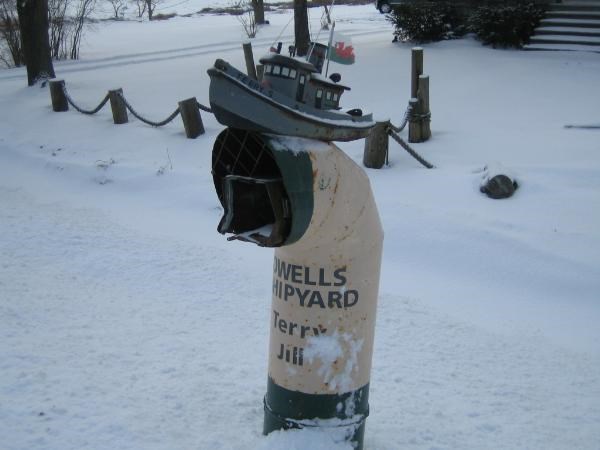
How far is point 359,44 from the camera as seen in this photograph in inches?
677

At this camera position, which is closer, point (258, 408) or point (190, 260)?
point (258, 408)

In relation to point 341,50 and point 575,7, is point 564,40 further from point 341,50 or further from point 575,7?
point 341,50

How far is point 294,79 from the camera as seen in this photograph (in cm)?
264

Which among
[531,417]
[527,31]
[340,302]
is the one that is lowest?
[531,417]

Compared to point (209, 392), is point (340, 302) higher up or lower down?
higher up

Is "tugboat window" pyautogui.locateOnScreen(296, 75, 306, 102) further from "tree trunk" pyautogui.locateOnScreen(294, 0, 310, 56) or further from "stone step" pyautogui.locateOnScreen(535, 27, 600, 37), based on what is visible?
"stone step" pyautogui.locateOnScreen(535, 27, 600, 37)

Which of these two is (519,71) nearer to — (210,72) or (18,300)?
(18,300)

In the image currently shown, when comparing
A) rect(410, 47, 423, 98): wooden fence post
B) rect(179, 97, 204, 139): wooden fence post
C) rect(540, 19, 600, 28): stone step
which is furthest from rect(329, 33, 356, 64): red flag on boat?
rect(540, 19, 600, 28): stone step

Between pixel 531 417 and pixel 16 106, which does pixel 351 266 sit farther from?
pixel 16 106

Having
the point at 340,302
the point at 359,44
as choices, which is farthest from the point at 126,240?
the point at 359,44

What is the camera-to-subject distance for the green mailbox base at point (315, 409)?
10.0ft

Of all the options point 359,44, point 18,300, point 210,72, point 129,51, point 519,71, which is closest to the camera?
point 210,72

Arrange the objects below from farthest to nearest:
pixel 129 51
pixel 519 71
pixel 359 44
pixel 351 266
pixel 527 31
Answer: pixel 129 51
pixel 359 44
pixel 527 31
pixel 519 71
pixel 351 266

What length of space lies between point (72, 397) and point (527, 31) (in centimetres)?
1271
